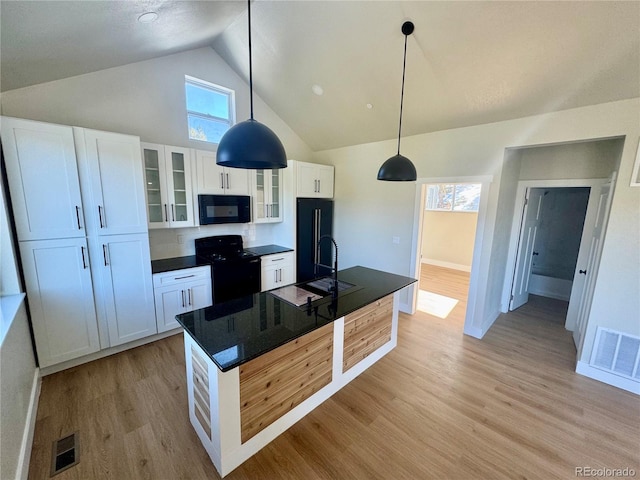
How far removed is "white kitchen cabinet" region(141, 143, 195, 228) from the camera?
10.3 ft

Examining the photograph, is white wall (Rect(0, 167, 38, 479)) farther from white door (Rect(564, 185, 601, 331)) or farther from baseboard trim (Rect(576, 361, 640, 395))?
white door (Rect(564, 185, 601, 331))

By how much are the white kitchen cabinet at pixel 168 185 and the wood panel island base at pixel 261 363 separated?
187 centimetres

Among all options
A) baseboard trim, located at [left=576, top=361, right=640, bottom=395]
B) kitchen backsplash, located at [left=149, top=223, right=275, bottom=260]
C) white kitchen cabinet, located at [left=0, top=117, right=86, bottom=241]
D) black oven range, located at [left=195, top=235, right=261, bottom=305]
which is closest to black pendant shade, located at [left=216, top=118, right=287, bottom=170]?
white kitchen cabinet, located at [left=0, top=117, right=86, bottom=241]

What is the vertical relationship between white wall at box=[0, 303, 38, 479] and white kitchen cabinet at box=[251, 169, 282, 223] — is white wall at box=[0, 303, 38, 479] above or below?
below

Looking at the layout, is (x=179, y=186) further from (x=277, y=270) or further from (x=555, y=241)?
(x=555, y=241)

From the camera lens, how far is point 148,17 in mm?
2139

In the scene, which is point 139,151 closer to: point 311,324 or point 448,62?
point 311,324

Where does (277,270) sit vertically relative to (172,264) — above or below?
below

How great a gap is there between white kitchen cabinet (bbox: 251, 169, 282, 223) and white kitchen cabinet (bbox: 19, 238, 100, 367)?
2177 mm

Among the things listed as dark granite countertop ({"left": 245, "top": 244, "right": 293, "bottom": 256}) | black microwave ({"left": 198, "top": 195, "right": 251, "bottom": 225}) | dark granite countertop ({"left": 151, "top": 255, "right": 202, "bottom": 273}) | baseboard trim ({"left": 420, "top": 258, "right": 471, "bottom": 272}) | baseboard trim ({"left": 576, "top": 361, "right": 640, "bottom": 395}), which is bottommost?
baseboard trim ({"left": 576, "top": 361, "right": 640, "bottom": 395})

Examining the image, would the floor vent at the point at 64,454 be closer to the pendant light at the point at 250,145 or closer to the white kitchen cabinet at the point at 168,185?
the white kitchen cabinet at the point at 168,185

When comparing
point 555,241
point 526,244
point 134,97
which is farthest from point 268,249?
point 555,241

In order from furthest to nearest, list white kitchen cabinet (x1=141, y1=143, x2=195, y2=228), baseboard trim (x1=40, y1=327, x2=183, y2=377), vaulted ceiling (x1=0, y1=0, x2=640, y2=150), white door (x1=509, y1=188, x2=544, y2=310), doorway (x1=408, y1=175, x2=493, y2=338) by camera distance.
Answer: white door (x1=509, y1=188, x2=544, y2=310) < doorway (x1=408, y1=175, x2=493, y2=338) < white kitchen cabinet (x1=141, y1=143, x2=195, y2=228) < baseboard trim (x1=40, y1=327, x2=183, y2=377) < vaulted ceiling (x1=0, y1=0, x2=640, y2=150)

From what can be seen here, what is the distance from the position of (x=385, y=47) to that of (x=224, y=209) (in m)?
2.80
